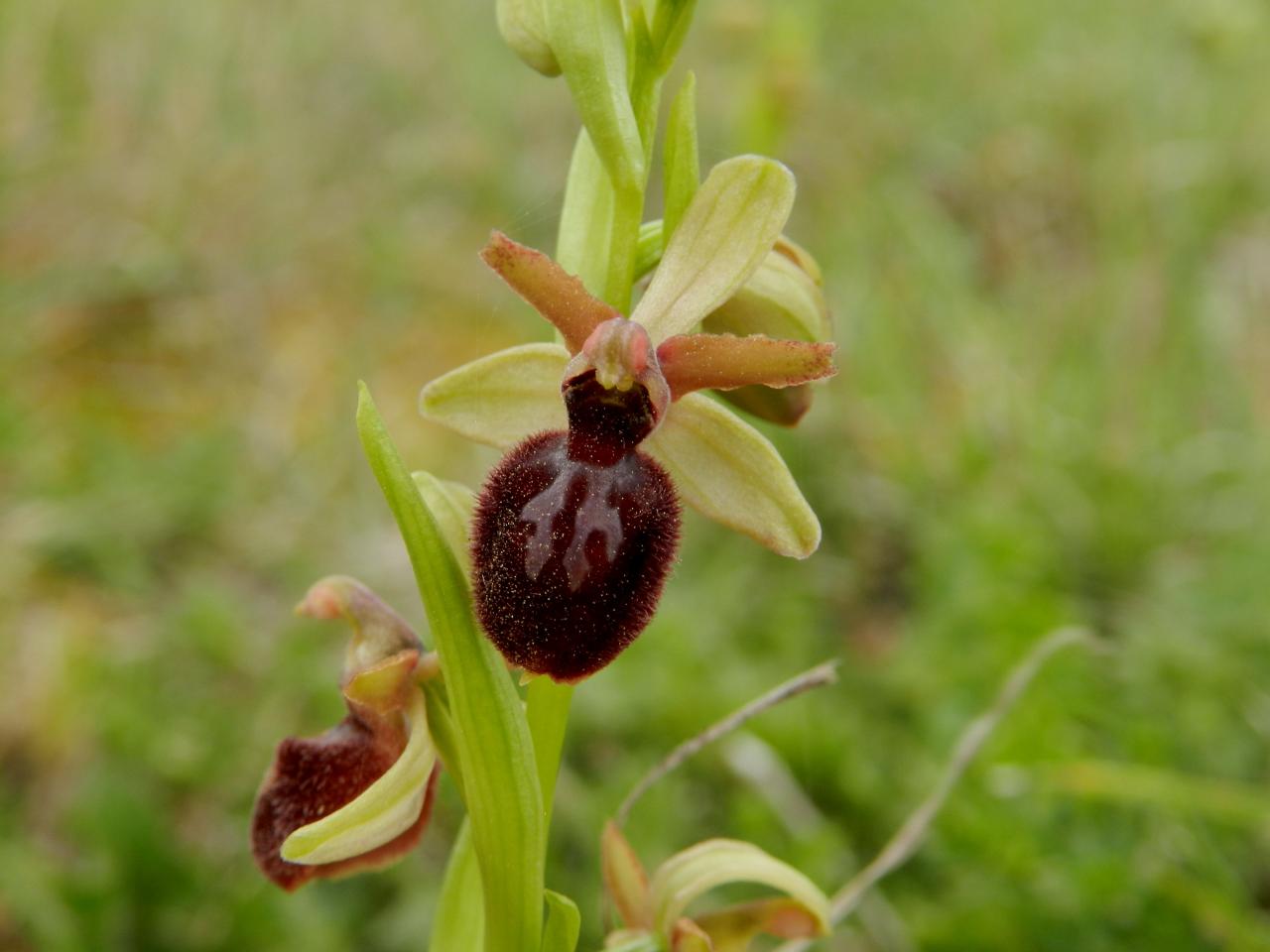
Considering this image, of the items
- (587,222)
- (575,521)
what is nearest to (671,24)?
(587,222)

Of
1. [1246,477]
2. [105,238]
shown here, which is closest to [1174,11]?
[1246,477]

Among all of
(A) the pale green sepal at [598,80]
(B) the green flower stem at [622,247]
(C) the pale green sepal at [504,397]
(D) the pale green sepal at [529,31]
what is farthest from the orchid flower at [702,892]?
(D) the pale green sepal at [529,31]

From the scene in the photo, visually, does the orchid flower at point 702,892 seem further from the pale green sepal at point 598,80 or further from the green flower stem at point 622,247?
the pale green sepal at point 598,80

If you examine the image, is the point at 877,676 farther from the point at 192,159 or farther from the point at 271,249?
the point at 192,159

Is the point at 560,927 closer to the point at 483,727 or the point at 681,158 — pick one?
the point at 483,727

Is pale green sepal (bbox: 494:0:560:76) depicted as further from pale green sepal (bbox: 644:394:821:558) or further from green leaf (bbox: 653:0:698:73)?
pale green sepal (bbox: 644:394:821:558)

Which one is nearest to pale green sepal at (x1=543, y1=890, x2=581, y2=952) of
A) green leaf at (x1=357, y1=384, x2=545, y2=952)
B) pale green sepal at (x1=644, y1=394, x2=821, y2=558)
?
green leaf at (x1=357, y1=384, x2=545, y2=952)
